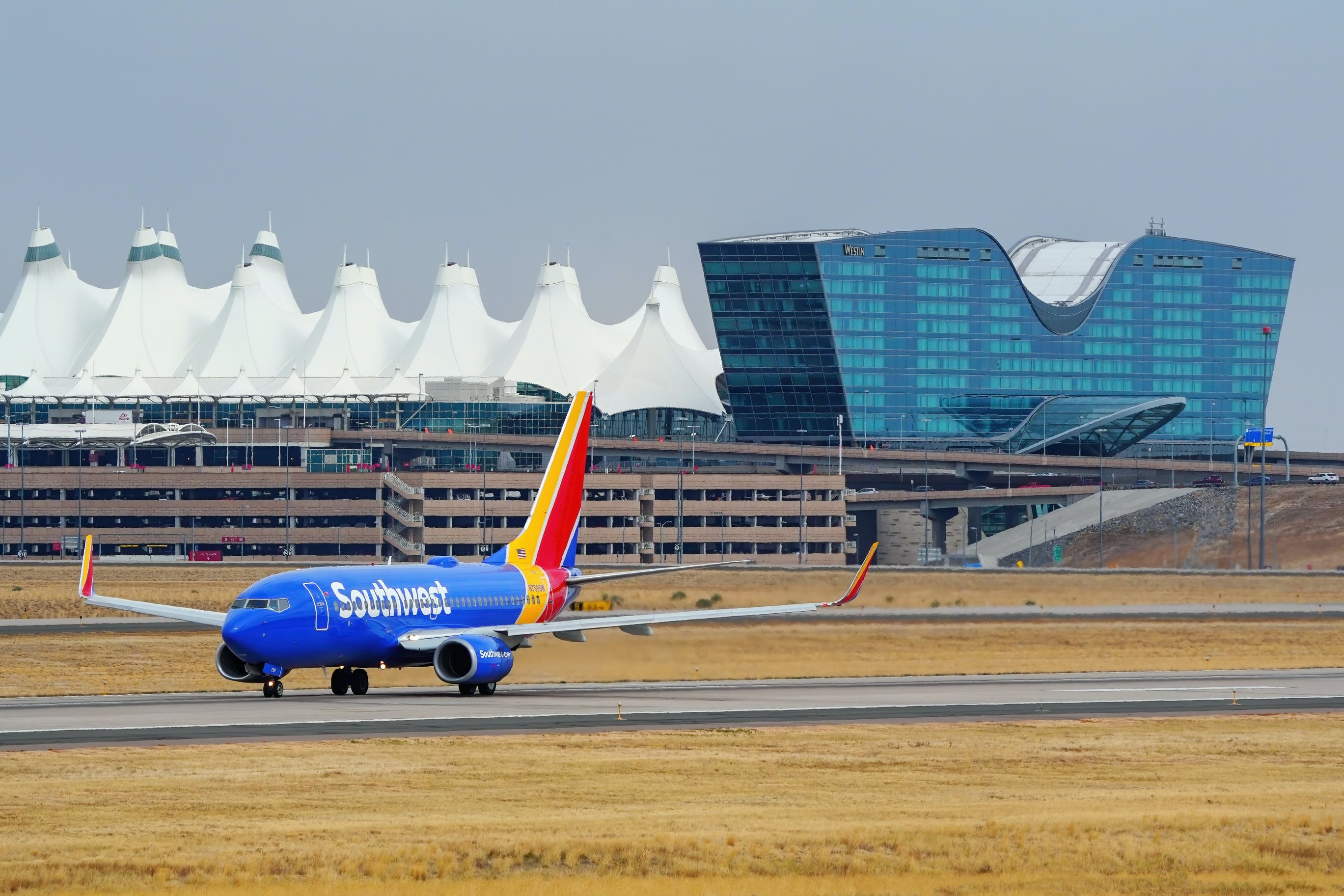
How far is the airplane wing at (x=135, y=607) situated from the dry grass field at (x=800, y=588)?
71.6ft

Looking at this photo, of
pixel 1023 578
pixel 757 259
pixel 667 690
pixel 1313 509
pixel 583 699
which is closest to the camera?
pixel 583 699

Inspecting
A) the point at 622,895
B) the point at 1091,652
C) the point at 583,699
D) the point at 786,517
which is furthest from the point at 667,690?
the point at 786,517

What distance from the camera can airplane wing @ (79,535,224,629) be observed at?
132 ft

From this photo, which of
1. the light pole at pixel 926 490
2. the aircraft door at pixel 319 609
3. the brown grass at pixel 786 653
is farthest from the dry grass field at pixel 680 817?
the light pole at pixel 926 490

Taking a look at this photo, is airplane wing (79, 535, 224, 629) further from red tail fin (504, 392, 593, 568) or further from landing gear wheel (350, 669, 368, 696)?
red tail fin (504, 392, 593, 568)

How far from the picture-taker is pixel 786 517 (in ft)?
470

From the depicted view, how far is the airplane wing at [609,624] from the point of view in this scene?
41.1m

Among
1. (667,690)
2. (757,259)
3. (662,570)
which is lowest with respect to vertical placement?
(667,690)

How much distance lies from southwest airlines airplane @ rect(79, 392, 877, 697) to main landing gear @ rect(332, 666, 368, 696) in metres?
0.03

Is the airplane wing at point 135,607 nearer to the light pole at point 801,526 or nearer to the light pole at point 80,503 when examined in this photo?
the light pole at point 801,526

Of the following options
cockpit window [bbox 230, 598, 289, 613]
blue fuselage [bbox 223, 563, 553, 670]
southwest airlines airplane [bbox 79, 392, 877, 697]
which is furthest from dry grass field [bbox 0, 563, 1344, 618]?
cockpit window [bbox 230, 598, 289, 613]

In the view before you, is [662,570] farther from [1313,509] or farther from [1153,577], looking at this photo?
[1313,509]

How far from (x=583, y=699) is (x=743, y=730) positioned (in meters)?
8.90

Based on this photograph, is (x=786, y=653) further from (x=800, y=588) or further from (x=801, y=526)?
(x=801, y=526)
